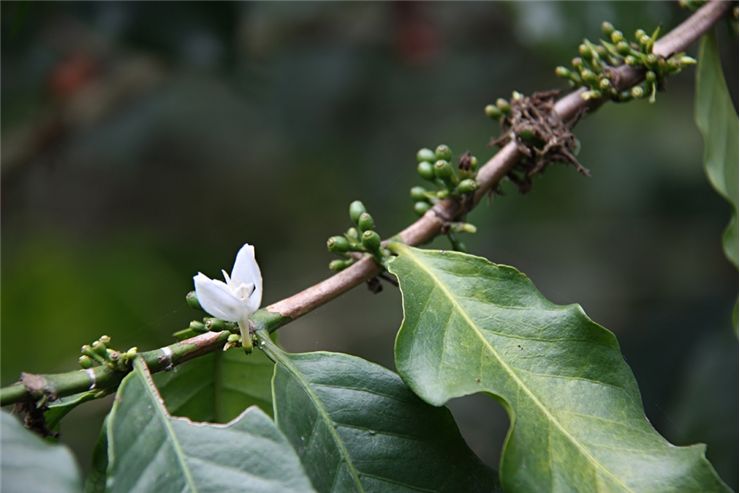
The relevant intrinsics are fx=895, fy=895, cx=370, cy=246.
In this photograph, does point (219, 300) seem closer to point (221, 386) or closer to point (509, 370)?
point (221, 386)

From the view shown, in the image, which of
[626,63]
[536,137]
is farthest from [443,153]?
[626,63]

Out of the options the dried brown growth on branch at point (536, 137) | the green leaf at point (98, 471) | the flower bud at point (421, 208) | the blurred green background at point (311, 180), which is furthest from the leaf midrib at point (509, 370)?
the blurred green background at point (311, 180)

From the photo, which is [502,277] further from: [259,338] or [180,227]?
[180,227]

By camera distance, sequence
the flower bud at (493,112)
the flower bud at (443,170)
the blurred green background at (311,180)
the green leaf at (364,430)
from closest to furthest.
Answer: the green leaf at (364,430)
the flower bud at (443,170)
the flower bud at (493,112)
the blurred green background at (311,180)

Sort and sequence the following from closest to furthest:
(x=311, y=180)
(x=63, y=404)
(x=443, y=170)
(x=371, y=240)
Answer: (x=63, y=404) < (x=371, y=240) < (x=443, y=170) < (x=311, y=180)

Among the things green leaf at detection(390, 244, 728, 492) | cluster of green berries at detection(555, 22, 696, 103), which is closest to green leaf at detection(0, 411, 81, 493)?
green leaf at detection(390, 244, 728, 492)

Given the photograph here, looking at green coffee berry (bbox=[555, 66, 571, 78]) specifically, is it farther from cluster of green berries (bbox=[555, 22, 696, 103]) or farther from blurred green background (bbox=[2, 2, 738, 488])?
blurred green background (bbox=[2, 2, 738, 488])

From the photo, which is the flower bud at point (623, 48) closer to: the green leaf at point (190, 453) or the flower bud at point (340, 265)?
the flower bud at point (340, 265)
